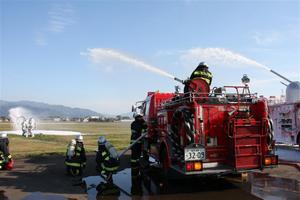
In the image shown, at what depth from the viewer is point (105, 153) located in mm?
8938

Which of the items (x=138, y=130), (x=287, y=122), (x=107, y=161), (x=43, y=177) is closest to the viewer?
(x=107, y=161)

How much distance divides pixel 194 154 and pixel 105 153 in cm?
262

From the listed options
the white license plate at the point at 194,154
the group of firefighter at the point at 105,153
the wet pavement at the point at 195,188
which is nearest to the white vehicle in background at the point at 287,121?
the wet pavement at the point at 195,188

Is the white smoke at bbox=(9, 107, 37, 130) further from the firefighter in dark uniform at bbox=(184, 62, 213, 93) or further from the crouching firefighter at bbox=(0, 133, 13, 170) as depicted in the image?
the firefighter in dark uniform at bbox=(184, 62, 213, 93)

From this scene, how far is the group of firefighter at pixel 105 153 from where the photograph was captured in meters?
8.91

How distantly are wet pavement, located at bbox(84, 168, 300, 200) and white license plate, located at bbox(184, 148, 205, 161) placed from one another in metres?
0.94

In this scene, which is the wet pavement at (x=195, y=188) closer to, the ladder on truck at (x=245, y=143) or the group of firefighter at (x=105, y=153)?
the group of firefighter at (x=105, y=153)

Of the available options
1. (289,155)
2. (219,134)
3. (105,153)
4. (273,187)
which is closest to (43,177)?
(105,153)

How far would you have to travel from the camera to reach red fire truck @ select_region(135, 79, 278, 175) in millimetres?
7637

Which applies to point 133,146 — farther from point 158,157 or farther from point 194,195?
point 194,195

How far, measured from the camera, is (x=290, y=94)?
19.3 metres

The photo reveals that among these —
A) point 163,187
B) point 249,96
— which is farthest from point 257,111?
point 163,187

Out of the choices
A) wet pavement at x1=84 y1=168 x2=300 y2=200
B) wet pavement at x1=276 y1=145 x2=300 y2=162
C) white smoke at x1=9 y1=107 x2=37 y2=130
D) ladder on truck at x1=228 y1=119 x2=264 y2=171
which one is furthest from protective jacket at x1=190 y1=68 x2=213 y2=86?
white smoke at x1=9 y1=107 x2=37 y2=130

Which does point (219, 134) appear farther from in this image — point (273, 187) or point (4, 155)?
point (4, 155)
